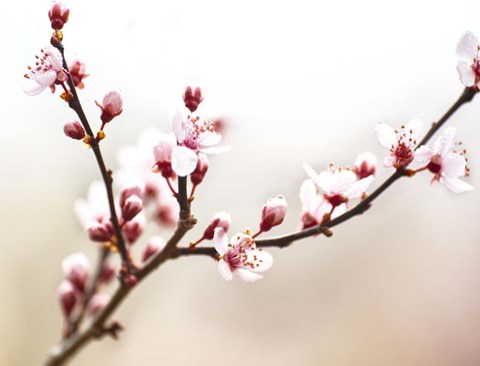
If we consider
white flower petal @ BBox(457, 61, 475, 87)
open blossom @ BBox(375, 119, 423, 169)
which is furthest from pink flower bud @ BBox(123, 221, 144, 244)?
white flower petal @ BBox(457, 61, 475, 87)

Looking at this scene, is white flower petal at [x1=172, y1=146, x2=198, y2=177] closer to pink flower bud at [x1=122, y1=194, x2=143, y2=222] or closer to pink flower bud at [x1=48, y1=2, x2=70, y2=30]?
pink flower bud at [x1=122, y1=194, x2=143, y2=222]

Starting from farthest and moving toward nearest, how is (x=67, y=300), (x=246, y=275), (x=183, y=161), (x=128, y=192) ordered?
(x=67, y=300), (x=128, y=192), (x=246, y=275), (x=183, y=161)

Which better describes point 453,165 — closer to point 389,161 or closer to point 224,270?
point 389,161

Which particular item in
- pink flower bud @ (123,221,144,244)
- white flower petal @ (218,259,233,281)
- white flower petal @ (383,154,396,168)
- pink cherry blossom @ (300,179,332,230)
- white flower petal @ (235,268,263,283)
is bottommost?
pink flower bud @ (123,221,144,244)

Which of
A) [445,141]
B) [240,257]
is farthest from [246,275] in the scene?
[445,141]

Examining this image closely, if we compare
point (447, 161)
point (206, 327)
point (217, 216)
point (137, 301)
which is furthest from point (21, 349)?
point (447, 161)

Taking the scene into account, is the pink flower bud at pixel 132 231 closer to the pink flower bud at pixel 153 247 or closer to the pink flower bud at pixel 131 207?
the pink flower bud at pixel 153 247
